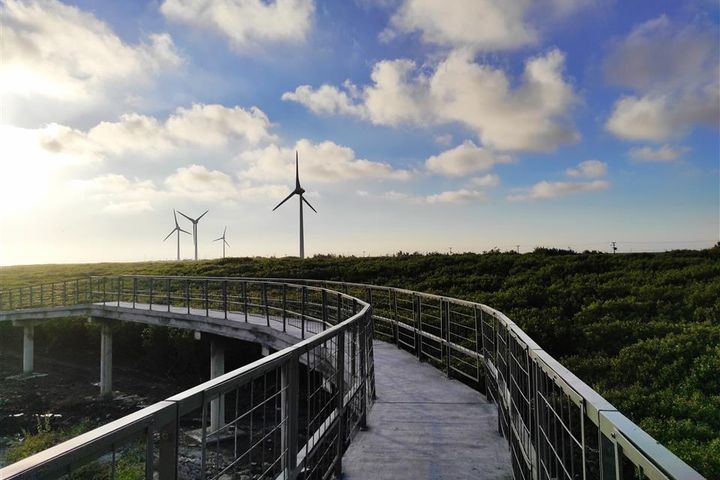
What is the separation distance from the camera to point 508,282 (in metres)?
21.7

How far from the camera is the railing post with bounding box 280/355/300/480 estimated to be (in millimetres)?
3457

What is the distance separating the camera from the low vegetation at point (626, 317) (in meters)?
8.80

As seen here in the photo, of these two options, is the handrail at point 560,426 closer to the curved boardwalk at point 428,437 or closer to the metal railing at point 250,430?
the curved boardwalk at point 428,437

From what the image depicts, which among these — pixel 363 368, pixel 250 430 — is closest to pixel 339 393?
pixel 363 368

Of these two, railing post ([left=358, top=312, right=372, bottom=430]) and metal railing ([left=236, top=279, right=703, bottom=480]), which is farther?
railing post ([left=358, top=312, right=372, bottom=430])

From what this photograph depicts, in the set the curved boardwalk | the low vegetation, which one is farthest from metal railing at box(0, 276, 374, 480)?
the low vegetation

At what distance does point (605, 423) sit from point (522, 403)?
2.58 metres

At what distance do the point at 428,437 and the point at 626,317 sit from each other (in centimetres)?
1076

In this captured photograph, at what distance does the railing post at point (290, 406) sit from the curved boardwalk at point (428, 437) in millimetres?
1717

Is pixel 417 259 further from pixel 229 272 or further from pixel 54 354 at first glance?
pixel 54 354

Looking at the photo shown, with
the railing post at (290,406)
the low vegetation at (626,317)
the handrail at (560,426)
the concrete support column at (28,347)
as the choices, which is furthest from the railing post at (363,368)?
the concrete support column at (28,347)

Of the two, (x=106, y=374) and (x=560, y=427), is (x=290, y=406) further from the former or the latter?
(x=106, y=374)

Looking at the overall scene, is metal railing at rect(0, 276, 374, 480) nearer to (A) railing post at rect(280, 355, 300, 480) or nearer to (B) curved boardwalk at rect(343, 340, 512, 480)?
(A) railing post at rect(280, 355, 300, 480)

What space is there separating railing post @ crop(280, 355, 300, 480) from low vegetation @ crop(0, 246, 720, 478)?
18.4ft
